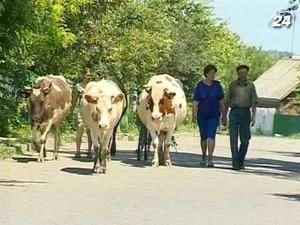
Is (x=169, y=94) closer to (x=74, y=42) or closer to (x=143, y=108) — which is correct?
(x=143, y=108)

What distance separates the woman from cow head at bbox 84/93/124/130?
3755mm

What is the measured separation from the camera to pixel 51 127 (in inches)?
877

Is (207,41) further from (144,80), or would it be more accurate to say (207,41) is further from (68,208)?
(68,208)

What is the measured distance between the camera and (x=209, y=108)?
22.5m

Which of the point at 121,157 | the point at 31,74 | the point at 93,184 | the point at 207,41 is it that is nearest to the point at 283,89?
the point at 207,41

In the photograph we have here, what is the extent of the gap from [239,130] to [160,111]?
2229 mm

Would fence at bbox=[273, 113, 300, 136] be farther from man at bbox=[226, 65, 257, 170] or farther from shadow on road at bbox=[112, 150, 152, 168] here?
man at bbox=[226, 65, 257, 170]

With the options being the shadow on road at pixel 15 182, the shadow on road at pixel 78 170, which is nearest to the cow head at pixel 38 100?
the shadow on road at pixel 78 170

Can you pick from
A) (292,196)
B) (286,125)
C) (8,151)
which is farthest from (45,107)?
(286,125)

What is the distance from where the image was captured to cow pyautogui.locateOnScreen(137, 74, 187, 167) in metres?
21.3

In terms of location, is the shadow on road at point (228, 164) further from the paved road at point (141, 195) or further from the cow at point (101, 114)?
the cow at point (101, 114)

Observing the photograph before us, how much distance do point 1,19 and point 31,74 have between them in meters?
16.1

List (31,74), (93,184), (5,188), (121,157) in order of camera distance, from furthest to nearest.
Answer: (31,74) < (121,157) < (93,184) < (5,188)

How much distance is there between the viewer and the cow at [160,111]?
2127cm
